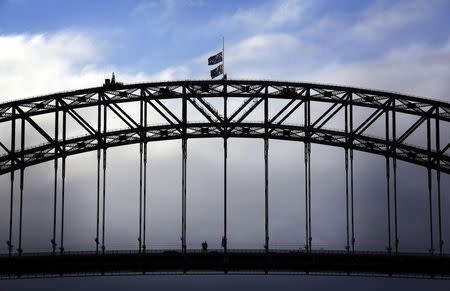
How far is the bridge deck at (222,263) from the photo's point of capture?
66500 millimetres

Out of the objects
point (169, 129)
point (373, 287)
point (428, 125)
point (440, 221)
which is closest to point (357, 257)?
point (440, 221)

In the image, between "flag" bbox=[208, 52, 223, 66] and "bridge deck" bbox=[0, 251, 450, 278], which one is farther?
"flag" bbox=[208, 52, 223, 66]

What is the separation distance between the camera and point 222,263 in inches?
2648

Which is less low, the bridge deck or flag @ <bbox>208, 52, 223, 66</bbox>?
flag @ <bbox>208, 52, 223, 66</bbox>

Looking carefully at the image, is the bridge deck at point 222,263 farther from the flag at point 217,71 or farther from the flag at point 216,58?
the flag at point 216,58

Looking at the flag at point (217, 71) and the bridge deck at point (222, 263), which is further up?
the flag at point (217, 71)

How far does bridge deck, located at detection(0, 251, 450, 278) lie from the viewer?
218ft

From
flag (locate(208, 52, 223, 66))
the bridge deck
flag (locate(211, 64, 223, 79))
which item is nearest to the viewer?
the bridge deck

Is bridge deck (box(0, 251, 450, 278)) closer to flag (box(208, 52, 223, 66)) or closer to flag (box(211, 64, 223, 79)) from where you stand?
flag (box(211, 64, 223, 79))

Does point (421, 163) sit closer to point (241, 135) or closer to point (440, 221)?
point (440, 221)

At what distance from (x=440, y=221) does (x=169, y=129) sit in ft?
66.2

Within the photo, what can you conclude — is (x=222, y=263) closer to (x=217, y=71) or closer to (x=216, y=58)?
(x=217, y=71)

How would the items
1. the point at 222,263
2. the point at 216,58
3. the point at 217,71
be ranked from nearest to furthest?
the point at 222,263 → the point at 217,71 → the point at 216,58

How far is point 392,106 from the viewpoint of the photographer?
68.8 m
